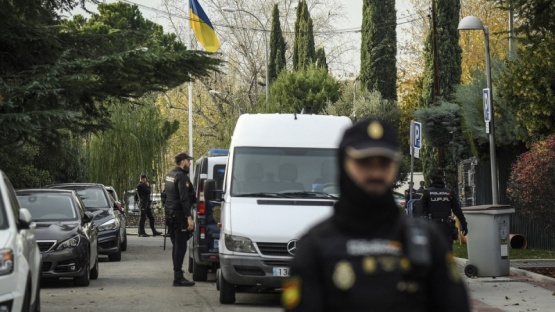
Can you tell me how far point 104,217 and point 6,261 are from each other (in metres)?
15.4

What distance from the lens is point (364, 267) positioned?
4109 mm

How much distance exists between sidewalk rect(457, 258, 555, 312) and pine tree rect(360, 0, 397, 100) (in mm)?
41586

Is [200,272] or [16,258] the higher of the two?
[16,258]

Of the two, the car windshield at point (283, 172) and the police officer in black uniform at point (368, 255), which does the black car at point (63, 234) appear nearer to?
the car windshield at point (283, 172)

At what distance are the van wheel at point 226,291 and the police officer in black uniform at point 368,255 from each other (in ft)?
36.6

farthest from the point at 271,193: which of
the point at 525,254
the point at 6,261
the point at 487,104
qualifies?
the point at 525,254

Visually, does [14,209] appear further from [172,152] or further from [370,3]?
[172,152]

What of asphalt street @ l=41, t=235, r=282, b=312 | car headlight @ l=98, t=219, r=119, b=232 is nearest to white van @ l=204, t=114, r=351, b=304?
asphalt street @ l=41, t=235, r=282, b=312

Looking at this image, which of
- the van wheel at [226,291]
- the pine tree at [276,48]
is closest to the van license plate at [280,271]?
the van wheel at [226,291]

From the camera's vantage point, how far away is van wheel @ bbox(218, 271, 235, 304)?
1531cm

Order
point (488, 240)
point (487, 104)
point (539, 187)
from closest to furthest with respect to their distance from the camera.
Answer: point (488, 240), point (539, 187), point (487, 104)

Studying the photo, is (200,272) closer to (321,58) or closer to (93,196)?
(93,196)

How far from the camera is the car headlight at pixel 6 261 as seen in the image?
10.7 meters

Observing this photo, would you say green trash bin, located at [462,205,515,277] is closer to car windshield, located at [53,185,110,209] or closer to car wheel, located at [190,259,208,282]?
car wheel, located at [190,259,208,282]
